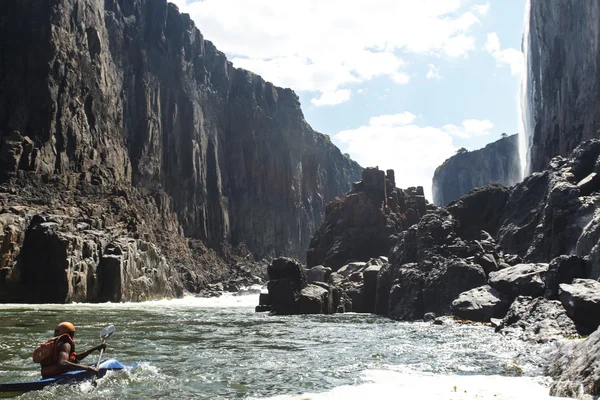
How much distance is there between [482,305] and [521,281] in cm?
274

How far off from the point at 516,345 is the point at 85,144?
69943 millimetres

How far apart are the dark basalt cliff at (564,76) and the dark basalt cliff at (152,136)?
5623 cm

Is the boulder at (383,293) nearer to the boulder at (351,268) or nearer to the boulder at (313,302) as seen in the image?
the boulder at (313,302)

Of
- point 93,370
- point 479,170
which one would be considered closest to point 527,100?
point 479,170

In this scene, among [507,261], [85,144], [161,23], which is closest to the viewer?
[507,261]

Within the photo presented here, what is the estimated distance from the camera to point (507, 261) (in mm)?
45750

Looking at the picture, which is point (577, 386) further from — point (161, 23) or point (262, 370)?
point (161, 23)

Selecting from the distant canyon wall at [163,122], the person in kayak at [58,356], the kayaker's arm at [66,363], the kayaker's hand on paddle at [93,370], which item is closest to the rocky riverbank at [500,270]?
the kayaker's hand on paddle at [93,370]

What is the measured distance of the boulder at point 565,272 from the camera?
27.5 meters

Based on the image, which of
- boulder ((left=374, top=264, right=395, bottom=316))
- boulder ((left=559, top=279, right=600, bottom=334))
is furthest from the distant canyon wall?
boulder ((left=559, top=279, right=600, bottom=334))

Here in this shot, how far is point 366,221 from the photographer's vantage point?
80.7 m

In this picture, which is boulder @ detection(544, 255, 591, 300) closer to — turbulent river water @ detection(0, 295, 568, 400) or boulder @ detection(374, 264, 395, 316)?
turbulent river water @ detection(0, 295, 568, 400)

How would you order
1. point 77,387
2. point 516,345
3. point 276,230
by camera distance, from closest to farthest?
point 77,387 → point 516,345 → point 276,230

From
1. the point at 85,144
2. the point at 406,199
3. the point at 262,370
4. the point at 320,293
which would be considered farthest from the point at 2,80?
the point at 262,370
